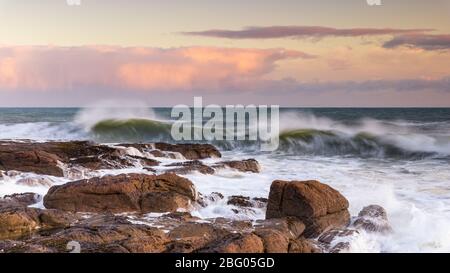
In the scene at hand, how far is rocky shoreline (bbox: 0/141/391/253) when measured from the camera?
600cm

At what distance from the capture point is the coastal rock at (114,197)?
8.70m

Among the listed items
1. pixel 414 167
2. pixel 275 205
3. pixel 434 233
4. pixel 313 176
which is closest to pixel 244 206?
pixel 275 205

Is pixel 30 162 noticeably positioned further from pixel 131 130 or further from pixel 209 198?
pixel 131 130

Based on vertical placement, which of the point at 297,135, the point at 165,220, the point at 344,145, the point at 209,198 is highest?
the point at 165,220

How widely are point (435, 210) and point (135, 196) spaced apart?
4731 millimetres

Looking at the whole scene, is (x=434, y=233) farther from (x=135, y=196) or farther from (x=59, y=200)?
(x=59, y=200)

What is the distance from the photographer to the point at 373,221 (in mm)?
8109

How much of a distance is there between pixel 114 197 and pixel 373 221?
3768 millimetres

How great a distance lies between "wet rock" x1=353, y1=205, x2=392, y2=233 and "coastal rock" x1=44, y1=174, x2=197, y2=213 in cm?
259

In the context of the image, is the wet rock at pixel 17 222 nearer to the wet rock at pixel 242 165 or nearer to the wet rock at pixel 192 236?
the wet rock at pixel 192 236

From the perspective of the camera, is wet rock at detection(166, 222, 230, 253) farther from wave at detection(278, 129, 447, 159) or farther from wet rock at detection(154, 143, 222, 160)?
wave at detection(278, 129, 447, 159)

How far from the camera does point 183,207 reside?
29.3 ft

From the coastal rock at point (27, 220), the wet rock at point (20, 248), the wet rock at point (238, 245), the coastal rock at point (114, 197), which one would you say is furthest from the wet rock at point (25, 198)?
the wet rock at point (238, 245)

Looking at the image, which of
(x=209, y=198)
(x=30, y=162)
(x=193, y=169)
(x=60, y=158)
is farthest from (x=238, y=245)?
(x=60, y=158)
